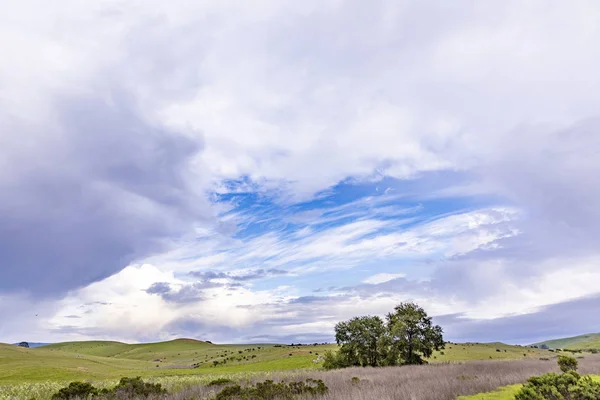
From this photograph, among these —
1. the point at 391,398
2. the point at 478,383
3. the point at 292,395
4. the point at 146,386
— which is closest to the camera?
the point at 391,398

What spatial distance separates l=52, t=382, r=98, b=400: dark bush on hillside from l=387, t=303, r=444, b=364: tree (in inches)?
1481

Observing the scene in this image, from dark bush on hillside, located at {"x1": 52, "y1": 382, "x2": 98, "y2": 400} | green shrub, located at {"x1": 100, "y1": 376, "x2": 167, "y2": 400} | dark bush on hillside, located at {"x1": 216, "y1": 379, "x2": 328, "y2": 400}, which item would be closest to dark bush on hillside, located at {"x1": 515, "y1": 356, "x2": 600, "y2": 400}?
dark bush on hillside, located at {"x1": 216, "y1": 379, "x2": 328, "y2": 400}

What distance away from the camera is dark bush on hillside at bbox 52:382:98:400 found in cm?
1847

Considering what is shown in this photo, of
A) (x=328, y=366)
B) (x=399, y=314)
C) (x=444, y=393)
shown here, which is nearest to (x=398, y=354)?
(x=399, y=314)

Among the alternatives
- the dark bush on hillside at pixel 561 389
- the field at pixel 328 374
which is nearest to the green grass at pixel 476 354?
the field at pixel 328 374

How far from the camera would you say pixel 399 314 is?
50.5m

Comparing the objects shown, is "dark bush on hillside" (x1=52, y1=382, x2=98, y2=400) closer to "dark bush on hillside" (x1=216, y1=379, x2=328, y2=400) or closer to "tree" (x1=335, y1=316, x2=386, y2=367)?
"dark bush on hillside" (x1=216, y1=379, x2=328, y2=400)

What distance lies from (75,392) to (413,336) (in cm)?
4002

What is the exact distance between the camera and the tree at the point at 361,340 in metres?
51.4

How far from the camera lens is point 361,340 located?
51562 mm

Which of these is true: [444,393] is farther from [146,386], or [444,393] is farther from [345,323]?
[345,323]

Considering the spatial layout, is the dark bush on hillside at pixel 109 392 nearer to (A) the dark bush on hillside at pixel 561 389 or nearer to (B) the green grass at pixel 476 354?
(A) the dark bush on hillside at pixel 561 389

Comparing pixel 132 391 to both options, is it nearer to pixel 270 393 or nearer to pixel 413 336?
pixel 270 393

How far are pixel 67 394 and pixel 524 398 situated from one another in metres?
20.0
